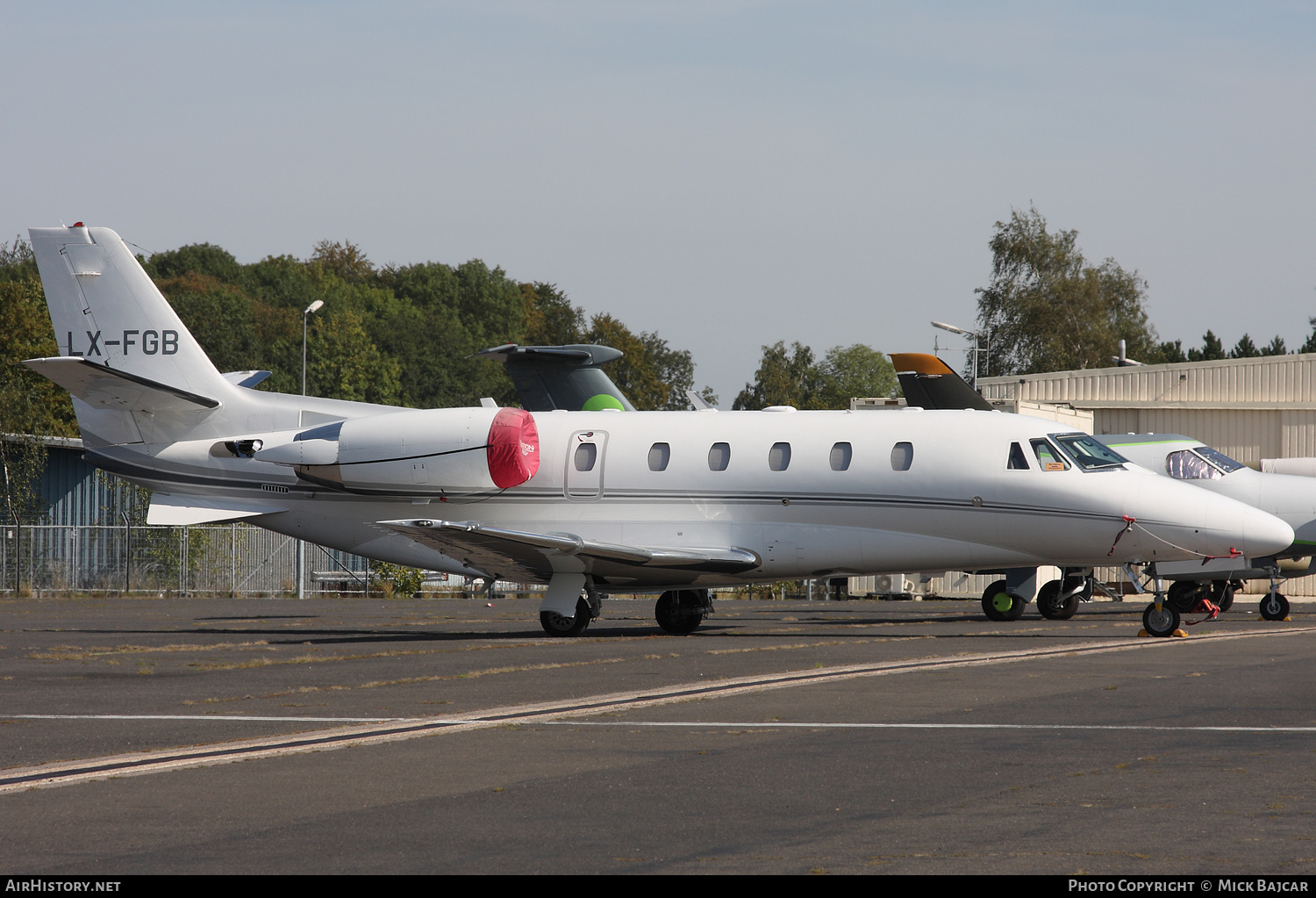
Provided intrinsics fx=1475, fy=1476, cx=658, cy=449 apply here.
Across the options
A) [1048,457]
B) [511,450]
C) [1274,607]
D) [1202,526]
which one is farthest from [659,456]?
[1274,607]

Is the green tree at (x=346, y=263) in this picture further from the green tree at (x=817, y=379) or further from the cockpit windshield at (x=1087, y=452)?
the cockpit windshield at (x=1087, y=452)

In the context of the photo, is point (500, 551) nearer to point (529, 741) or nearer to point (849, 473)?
point (849, 473)

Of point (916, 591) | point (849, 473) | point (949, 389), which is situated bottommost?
point (916, 591)

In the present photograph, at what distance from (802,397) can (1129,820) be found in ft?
339

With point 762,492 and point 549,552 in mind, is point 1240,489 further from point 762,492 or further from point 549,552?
point 549,552

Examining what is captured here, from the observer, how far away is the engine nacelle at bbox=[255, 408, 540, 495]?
71.8 ft

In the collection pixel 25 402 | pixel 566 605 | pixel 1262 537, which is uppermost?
pixel 25 402

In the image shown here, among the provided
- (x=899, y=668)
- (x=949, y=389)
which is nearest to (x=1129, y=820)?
(x=899, y=668)

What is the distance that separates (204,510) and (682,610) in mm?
7703

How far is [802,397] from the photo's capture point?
4326 inches

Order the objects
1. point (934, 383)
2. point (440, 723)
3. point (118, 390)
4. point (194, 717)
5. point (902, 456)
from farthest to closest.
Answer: point (934, 383) < point (118, 390) < point (902, 456) < point (194, 717) < point (440, 723)

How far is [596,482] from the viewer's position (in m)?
21.9
